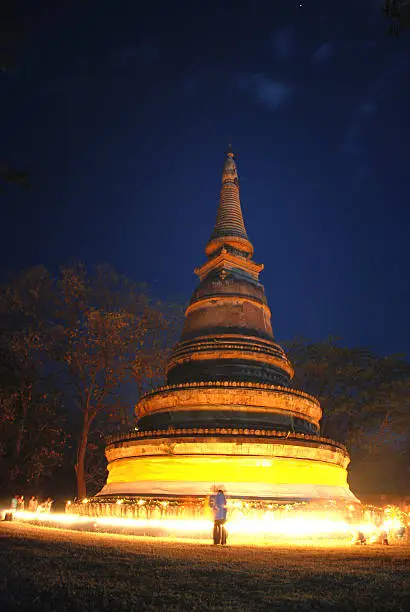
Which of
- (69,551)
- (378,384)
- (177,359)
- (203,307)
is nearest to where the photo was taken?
(69,551)

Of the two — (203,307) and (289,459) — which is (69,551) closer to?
(289,459)

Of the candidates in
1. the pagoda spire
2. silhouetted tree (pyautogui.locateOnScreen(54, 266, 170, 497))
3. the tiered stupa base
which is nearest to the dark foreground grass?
the tiered stupa base

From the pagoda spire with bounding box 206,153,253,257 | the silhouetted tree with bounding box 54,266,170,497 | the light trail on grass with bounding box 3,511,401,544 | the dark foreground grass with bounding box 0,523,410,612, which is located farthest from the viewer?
the silhouetted tree with bounding box 54,266,170,497

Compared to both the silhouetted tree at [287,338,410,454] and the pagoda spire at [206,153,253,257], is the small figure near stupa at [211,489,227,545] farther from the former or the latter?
the silhouetted tree at [287,338,410,454]

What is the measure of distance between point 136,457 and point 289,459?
450 centimetres

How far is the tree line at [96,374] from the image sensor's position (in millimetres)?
25328

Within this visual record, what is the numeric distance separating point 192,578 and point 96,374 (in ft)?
68.8

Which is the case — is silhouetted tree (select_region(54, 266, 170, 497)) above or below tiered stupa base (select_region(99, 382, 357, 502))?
above

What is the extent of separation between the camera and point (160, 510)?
12367mm

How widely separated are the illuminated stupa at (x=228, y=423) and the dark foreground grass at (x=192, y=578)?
5380 millimetres

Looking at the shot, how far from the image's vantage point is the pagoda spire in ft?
74.3

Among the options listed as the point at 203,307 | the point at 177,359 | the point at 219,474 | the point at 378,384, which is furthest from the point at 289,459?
the point at 378,384

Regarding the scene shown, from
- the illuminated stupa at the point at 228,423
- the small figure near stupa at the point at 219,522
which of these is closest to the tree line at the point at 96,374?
the illuminated stupa at the point at 228,423

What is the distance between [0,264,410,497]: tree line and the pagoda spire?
283 inches
